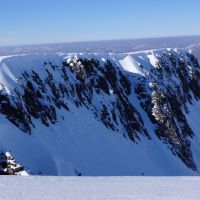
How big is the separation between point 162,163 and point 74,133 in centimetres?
1529

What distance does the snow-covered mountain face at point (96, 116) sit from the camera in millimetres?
36812

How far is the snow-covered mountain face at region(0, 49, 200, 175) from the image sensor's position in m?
36.8

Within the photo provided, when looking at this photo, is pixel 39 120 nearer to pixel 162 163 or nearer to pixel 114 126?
pixel 114 126

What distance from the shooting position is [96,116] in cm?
5175

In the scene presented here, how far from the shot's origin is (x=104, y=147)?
46688 mm
